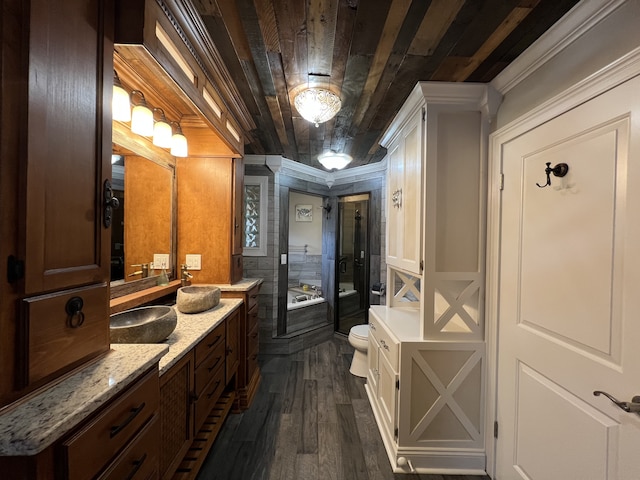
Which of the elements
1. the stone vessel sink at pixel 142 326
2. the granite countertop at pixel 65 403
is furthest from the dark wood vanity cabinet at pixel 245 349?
the granite countertop at pixel 65 403

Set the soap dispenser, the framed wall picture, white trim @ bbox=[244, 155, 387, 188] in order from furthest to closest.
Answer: the framed wall picture < white trim @ bbox=[244, 155, 387, 188] < the soap dispenser

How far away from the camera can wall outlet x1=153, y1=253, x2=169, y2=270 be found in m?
1.98

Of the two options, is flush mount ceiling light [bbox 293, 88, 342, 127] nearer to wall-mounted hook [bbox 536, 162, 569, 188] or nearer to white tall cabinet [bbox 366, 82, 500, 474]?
white tall cabinet [bbox 366, 82, 500, 474]

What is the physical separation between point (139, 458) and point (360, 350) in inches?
83.4

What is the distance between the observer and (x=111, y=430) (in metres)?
0.75

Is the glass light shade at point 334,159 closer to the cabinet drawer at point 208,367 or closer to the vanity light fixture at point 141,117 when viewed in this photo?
the vanity light fixture at point 141,117

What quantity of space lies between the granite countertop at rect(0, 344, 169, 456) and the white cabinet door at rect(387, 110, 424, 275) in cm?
150

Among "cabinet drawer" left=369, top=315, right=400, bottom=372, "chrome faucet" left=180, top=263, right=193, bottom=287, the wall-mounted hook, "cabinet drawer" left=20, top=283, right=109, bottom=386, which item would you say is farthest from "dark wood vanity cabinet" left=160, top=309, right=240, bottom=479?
the wall-mounted hook

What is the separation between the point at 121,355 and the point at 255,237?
2312 millimetres

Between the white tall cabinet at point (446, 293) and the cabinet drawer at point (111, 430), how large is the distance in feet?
4.22

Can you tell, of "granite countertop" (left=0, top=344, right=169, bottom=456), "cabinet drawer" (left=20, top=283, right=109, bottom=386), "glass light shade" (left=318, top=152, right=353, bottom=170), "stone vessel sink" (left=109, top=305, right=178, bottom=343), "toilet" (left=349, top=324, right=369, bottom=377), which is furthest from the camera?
"glass light shade" (left=318, top=152, right=353, bottom=170)

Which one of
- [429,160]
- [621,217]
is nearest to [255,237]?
[429,160]

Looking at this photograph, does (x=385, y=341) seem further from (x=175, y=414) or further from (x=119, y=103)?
(x=119, y=103)

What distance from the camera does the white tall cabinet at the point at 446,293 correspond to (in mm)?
1576
